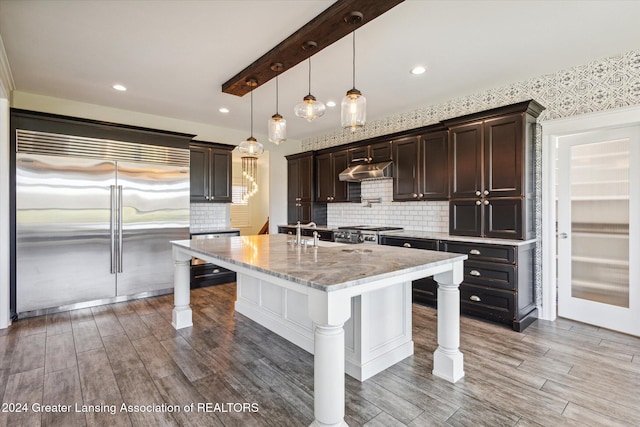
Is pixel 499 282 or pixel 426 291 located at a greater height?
pixel 499 282

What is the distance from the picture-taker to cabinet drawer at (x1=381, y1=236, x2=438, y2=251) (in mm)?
3918

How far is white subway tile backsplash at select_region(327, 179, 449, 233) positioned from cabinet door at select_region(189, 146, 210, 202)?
7.98 feet

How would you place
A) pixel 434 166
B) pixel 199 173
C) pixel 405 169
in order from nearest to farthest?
1. pixel 434 166
2. pixel 405 169
3. pixel 199 173

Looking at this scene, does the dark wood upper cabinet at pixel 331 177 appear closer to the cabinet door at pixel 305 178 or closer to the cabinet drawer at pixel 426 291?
the cabinet door at pixel 305 178

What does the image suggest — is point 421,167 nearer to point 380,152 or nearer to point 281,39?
point 380,152

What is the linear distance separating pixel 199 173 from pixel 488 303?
4.53 meters

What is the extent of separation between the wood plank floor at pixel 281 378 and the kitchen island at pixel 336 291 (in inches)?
9.2

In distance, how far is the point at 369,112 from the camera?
497 cm

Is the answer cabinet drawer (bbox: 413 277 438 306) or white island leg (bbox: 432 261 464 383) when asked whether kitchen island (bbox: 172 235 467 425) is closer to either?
white island leg (bbox: 432 261 464 383)

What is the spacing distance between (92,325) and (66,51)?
2.76m

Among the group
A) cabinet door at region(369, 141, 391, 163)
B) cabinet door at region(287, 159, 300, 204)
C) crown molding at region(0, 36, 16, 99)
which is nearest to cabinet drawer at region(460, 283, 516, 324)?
cabinet door at region(369, 141, 391, 163)

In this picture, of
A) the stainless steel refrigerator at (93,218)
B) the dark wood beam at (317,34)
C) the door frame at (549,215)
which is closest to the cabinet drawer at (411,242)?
the door frame at (549,215)

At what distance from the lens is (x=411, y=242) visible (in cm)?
416

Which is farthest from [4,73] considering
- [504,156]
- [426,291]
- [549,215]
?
[549,215]
